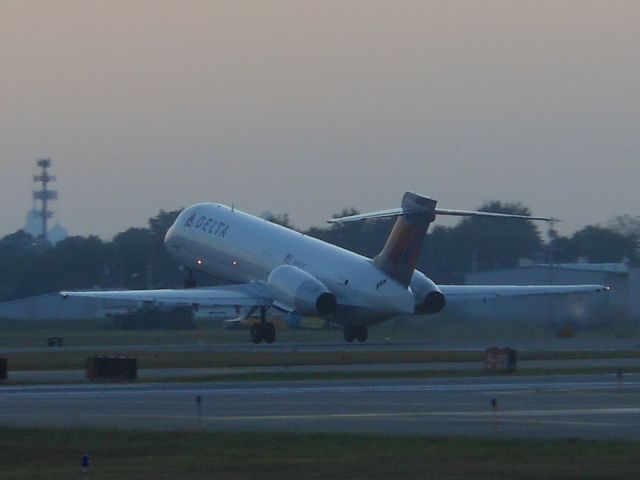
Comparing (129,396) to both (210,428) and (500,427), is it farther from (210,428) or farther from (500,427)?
(500,427)

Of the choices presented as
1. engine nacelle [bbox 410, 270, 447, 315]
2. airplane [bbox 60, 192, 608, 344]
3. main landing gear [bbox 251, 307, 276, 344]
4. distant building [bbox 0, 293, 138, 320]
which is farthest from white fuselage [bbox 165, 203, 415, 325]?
distant building [bbox 0, 293, 138, 320]

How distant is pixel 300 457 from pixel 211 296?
49629 millimetres

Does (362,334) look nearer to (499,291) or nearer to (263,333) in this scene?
(263,333)

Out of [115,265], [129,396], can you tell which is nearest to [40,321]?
[115,265]

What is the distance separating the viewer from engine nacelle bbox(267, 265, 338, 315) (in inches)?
2559

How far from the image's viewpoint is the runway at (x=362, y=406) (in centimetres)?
2655

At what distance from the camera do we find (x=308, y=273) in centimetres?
6719

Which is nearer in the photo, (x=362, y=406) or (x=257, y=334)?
(x=362, y=406)

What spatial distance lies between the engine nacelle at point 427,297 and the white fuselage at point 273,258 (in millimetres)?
1348

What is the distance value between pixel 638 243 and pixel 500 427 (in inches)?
4510

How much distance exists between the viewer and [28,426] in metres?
27.3

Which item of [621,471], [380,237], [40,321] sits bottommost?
[621,471]

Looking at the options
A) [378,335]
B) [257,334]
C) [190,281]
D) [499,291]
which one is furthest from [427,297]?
[190,281]

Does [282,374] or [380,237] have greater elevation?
[380,237]
